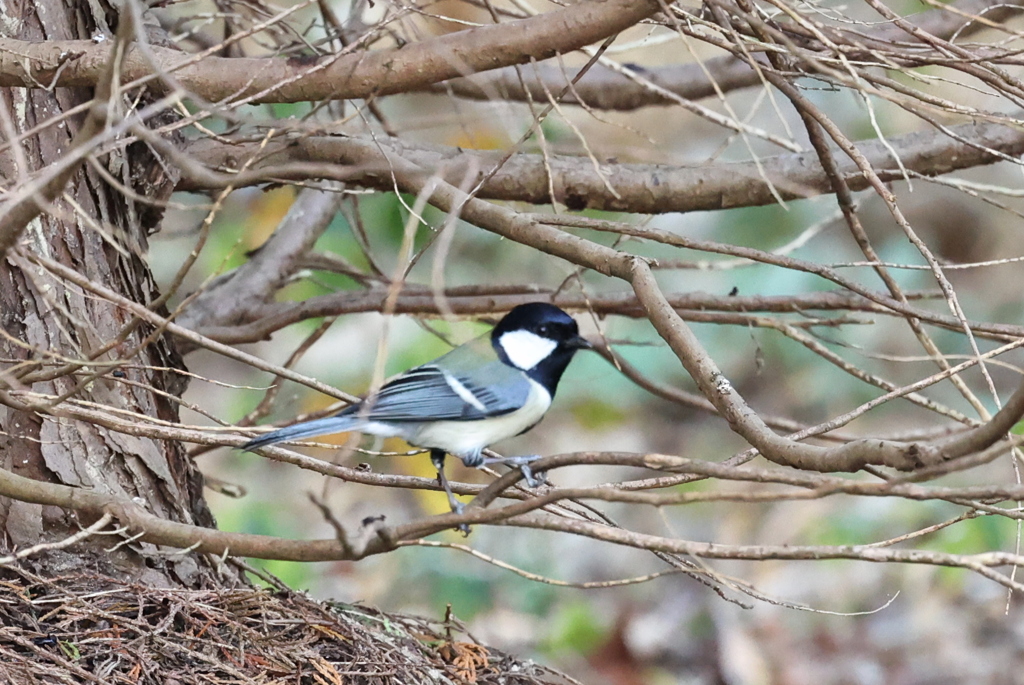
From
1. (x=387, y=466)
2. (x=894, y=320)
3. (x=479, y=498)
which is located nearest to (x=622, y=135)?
(x=894, y=320)

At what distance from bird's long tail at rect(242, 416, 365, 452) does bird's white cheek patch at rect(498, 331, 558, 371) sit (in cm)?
51

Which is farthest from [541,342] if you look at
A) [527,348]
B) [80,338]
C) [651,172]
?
[80,338]

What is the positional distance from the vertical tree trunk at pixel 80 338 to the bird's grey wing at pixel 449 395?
53 centimetres

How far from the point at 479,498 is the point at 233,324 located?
5.02 ft

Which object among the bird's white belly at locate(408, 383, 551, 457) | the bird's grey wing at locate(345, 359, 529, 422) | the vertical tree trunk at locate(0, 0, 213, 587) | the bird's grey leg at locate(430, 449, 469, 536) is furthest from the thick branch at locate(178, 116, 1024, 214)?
the bird's grey leg at locate(430, 449, 469, 536)

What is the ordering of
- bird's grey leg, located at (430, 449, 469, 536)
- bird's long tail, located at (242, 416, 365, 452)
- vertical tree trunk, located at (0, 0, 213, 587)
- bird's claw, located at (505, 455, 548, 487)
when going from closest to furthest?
1. bird's claw, located at (505, 455, 548, 487)
2. bird's long tail, located at (242, 416, 365, 452)
3. bird's grey leg, located at (430, 449, 469, 536)
4. vertical tree trunk, located at (0, 0, 213, 587)

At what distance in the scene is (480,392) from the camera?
8.23 ft

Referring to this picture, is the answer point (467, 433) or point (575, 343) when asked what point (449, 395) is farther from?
point (575, 343)

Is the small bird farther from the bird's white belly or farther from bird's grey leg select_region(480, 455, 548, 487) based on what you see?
bird's grey leg select_region(480, 455, 548, 487)

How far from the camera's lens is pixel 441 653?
231 centimetres

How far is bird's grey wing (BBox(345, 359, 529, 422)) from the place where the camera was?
7.91 feet

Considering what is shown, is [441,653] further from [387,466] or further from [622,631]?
[387,466]

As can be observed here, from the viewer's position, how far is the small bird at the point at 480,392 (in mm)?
2424

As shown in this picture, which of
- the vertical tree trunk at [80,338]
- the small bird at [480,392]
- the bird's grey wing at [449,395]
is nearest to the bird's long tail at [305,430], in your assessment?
the small bird at [480,392]
